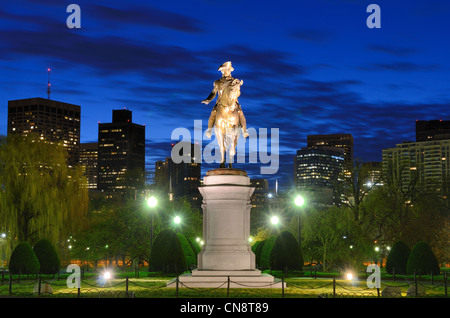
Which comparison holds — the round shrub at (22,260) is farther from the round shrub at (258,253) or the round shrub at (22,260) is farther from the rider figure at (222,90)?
the rider figure at (222,90)

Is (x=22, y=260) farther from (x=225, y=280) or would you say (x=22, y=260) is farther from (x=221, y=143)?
(x=225, y=280)

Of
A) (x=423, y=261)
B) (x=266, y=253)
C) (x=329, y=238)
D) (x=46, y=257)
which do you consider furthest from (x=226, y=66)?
(x=329, y=238)

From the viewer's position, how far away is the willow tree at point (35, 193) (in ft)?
158

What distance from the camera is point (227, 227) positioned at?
106 feet

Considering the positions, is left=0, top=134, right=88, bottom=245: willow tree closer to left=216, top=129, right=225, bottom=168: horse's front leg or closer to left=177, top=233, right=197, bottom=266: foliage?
left=177, top=233, right=197, bottom=266: foliage

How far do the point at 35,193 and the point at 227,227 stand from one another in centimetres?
2131

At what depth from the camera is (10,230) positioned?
47.6m

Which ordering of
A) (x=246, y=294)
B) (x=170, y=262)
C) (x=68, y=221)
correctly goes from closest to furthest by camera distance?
(x=246, y=294) → (x=170, y=262) → (x=68, y=221)

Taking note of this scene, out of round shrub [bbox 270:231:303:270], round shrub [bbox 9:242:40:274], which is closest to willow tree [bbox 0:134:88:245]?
round shrub [bbox 9:242:40:274]

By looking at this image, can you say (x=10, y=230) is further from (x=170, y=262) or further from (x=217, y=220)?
(x=217, y=220)

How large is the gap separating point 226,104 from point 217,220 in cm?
582

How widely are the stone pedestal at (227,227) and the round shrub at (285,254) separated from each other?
36.3ft
